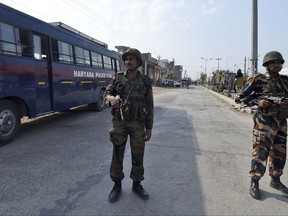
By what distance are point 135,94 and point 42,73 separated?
453 cm

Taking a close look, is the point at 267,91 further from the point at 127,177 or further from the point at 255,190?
the point at 127,177

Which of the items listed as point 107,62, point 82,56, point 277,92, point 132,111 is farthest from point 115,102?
point 107,62

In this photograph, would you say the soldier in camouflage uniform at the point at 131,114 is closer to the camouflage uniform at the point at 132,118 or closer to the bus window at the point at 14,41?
the camouflage uniform at the point at 132,118

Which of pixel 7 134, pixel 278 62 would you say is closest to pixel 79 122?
pixel 7 134

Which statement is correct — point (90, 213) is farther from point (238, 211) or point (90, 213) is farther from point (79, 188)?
point (238, 211)

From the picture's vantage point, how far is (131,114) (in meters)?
3.53

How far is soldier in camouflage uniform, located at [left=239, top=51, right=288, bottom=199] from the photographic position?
3.71 meters

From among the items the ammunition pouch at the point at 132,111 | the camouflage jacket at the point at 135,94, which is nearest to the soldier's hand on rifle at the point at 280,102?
the camouflage jacket at the point at 135,94

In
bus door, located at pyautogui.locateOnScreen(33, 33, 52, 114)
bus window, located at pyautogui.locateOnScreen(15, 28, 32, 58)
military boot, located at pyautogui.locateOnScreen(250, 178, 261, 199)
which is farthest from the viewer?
bus door, located at pyautogui.locateOnScreen(33, 33, 52, 114)

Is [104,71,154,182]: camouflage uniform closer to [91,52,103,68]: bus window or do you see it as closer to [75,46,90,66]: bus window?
[75,46,90,66]: bus window

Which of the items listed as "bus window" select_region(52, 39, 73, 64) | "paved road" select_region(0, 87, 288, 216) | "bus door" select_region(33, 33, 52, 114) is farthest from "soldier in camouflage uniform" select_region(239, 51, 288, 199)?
"bus window" select_region(52, 39, 73, 64)

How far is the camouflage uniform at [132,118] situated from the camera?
356 cm

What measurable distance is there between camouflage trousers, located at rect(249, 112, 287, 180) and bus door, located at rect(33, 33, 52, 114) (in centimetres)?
531

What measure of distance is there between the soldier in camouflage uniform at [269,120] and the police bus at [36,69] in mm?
4838
